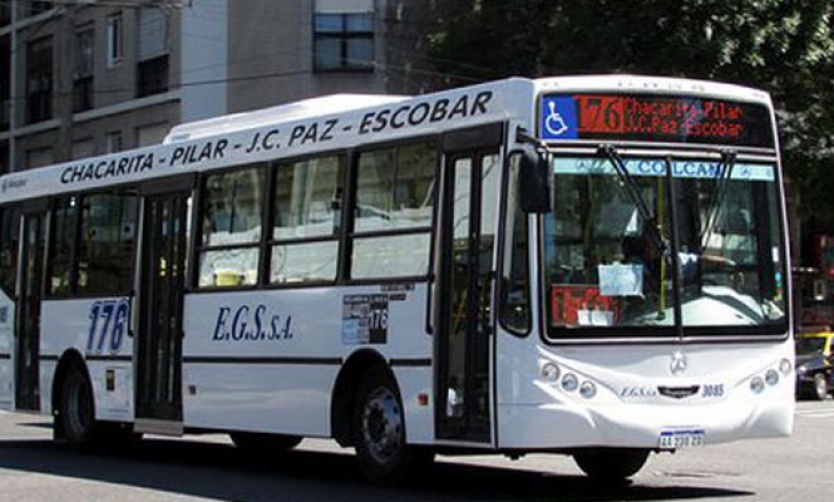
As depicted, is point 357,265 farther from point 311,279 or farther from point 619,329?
point 619,329

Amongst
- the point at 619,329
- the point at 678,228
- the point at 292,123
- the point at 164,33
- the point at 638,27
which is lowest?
the point at 619,329

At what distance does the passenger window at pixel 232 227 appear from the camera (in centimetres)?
1412

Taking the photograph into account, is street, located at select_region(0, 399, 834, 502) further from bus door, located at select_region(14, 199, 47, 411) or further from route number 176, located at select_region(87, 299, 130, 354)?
route number 176, located at select_region(87, 299, 130, 354)

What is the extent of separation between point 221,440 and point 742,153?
1000 centimetres

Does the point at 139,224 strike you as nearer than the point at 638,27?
Yes

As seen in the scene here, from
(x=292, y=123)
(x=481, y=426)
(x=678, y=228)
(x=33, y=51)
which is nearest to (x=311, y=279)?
(x=292, y=123)

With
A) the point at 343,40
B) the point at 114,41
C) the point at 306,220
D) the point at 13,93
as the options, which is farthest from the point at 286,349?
the point at 13,93

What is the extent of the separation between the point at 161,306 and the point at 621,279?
6.23m

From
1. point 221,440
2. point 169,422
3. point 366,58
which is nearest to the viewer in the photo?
point 169,422

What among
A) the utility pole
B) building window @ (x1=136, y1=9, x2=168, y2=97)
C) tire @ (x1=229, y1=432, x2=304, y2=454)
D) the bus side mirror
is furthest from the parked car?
the utility pole

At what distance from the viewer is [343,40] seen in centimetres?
3616

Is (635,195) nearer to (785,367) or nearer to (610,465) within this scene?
(785,367)

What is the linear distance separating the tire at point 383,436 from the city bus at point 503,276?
21 mm

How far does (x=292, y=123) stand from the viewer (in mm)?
13914
